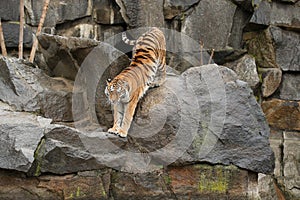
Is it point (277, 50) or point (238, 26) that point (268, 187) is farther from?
point (238, 26)

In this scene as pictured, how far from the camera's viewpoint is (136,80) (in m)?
4.96

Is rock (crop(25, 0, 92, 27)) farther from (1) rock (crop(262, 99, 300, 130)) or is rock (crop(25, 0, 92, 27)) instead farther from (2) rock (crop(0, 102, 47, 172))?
(1) rock (crop(262, 99, 300, 130))

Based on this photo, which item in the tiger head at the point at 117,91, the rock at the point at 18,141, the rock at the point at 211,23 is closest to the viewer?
the rock at the point at 18,141

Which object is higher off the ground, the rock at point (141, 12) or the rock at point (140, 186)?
the rock at point (141, 12)

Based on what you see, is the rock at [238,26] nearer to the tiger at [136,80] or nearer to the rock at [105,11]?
the rock at [105,11]

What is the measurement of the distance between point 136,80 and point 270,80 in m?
2.67

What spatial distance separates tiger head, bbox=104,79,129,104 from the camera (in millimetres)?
4695

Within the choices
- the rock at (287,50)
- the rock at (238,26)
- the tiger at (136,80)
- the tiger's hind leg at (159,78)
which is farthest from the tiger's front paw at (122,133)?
the rock at (287,50)

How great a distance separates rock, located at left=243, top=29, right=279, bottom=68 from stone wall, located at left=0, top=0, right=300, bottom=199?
1 cm

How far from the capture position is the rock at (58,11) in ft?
21.0

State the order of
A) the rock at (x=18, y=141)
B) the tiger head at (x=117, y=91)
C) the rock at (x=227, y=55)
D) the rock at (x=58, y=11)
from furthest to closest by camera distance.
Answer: the rock at (x=227, y=55) → the rock at (x=58, y=11) → the tiger head at (x=117, y=91) → the rock at (x=18, y=141)

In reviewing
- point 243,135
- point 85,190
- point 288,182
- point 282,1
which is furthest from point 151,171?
point 282,1

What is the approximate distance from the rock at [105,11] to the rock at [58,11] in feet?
0.26

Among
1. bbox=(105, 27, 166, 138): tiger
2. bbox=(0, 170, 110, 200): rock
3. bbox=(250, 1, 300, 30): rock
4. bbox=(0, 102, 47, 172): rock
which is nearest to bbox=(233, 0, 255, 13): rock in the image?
bbox=(250, 1, 300, 30): rock
